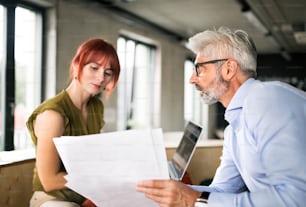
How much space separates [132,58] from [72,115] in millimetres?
133

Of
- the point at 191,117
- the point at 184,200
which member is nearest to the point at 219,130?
the point at 191,117

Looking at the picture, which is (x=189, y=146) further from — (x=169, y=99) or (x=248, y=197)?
(x=248, y=197)

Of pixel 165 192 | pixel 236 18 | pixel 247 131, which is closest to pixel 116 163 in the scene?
pixel 165 192

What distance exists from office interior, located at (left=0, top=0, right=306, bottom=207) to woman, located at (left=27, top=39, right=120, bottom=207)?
1 centimetres

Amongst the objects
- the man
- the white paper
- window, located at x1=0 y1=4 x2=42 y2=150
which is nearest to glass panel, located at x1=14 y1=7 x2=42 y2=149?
window, located at x1=0 y1=4 x2=42 y2=150

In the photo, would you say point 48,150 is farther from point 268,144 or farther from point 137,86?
point 268,144

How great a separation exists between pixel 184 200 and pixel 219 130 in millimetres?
153

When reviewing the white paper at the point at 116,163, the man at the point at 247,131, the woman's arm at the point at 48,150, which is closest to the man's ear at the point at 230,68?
the man at the point at 247,131

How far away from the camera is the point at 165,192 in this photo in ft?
1.58

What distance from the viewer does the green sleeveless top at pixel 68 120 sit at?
57 centimetres

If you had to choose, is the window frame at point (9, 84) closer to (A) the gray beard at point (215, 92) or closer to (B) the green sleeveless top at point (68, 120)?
(B) the green sleeveless top at point (68, 120)

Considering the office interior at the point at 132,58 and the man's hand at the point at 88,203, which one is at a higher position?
the office interior at the point at 132,58

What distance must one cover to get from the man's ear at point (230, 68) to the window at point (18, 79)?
0.29 metres

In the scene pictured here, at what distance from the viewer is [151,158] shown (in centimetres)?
47
